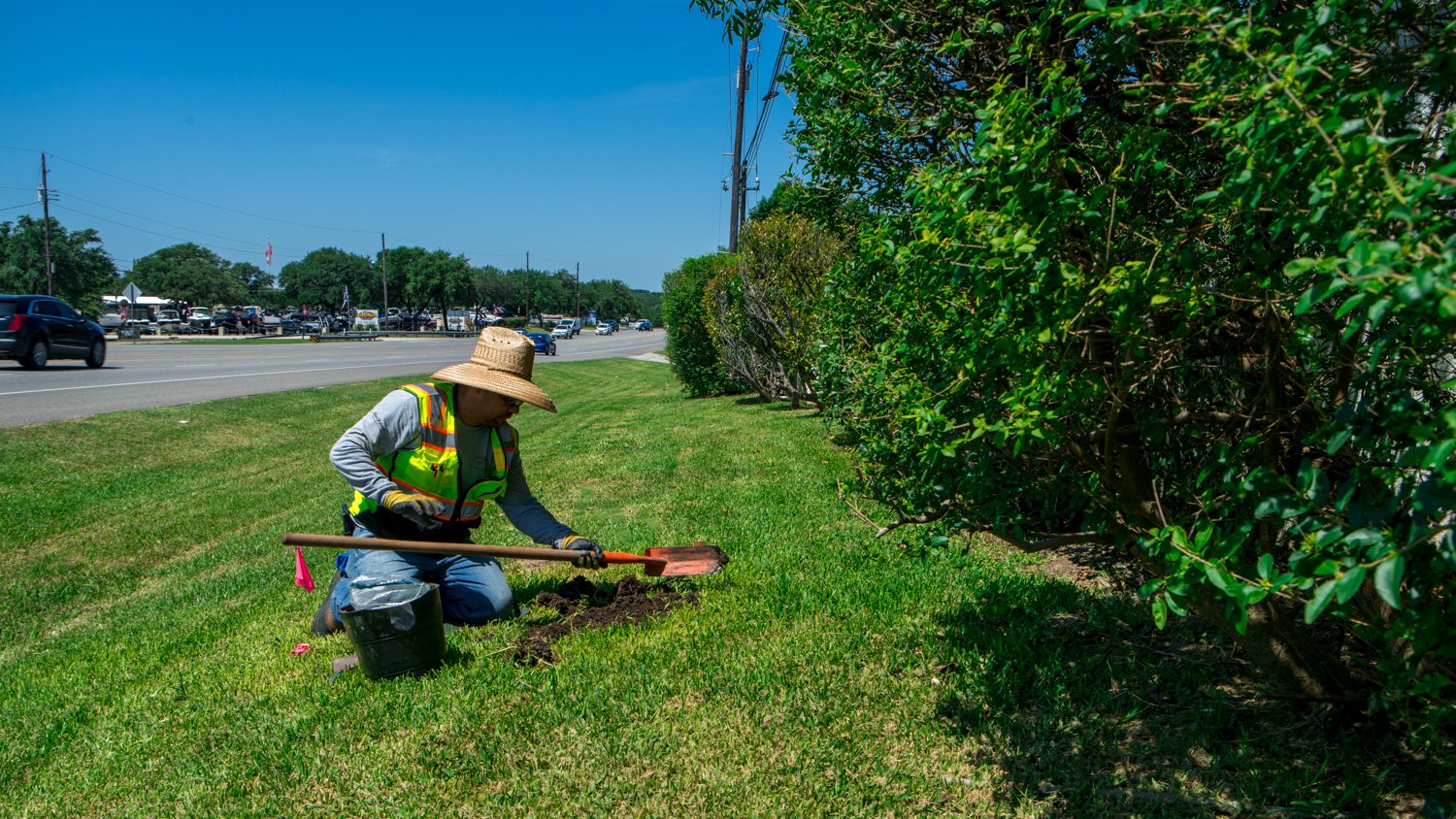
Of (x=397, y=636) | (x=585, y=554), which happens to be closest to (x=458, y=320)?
(x=585, y=554)

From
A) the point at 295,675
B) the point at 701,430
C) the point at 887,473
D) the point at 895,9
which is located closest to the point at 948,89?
the point at 895,9

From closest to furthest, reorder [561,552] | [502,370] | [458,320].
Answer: [561,552] < [502,370] < [458,320]

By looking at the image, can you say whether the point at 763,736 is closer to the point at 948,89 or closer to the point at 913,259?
the point at 913,259

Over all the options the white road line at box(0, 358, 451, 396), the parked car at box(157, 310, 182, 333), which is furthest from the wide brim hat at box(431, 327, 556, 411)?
the parked car at box(157, 310, 182, 333)

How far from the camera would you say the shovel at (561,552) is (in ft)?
13.6

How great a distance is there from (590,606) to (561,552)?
55 centimetres

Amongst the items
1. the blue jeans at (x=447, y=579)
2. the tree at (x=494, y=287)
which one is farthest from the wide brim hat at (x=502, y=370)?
the tree at (x=494, y=287)

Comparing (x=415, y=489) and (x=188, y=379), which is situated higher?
(x=415, y=489)

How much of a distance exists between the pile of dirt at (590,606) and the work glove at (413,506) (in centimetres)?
75

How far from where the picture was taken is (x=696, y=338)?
19.4 metres

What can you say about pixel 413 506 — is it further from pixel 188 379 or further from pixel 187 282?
pixel 187 282

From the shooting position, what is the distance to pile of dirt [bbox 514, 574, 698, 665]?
4422 mm

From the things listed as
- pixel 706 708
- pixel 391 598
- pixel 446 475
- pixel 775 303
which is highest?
pixel 775 303

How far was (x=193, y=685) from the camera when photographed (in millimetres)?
4262
